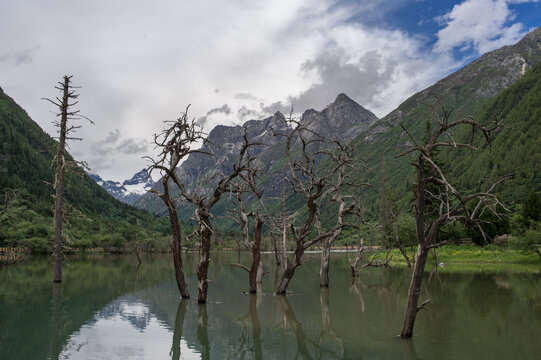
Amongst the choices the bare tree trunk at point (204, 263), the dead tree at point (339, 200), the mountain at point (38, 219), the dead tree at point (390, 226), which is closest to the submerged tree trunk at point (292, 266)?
the dead tree at point (339, 200)

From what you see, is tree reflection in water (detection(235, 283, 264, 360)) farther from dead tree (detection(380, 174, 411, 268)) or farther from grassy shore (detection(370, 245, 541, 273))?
grassy shore (detection(370, 245, 541, 273))

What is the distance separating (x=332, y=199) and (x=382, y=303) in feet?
32.0

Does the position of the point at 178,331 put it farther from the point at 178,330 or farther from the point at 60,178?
the point at 60,178

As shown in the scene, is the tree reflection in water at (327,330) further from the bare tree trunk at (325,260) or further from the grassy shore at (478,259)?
the grassy shore at (478,259)

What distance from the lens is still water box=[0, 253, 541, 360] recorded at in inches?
550

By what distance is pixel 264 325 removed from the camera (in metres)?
19.0

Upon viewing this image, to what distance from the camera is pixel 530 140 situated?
157125 millimetres

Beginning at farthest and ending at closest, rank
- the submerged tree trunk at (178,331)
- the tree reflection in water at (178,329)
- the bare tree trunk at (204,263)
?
the bare tree trunk at (204,263) → the tree reflection in water at (178,329) → the submerged tree trunk at (178,331)

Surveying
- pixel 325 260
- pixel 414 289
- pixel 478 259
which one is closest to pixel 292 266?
pixel 325 260

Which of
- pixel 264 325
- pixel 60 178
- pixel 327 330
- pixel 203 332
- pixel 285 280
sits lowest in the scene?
pixel 327 330

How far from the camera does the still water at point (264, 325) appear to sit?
14.0 metres

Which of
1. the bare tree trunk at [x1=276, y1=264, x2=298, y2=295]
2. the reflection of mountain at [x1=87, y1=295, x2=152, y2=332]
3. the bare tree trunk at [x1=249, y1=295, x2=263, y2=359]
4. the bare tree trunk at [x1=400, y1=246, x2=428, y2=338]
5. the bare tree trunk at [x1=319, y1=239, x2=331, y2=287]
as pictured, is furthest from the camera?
the bare tree trunk at [x1=319, y1=239, x2=331, y2=287]

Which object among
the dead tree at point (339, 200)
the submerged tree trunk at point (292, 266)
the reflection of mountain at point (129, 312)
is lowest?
the reflection of mountain at point (129, 312)


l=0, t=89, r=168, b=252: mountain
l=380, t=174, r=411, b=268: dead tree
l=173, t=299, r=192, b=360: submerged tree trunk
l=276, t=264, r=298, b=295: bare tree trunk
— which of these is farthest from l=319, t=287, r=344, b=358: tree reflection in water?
l=0, t=89, r=168, b=252: mountain
